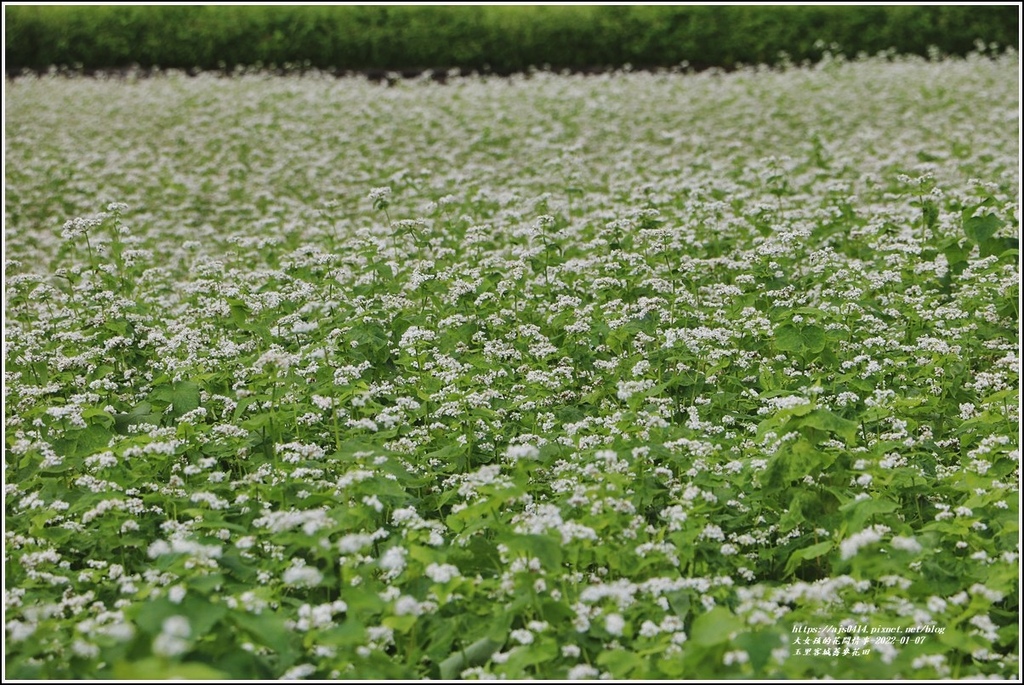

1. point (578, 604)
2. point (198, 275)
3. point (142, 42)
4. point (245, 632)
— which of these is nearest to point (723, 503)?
point (578, 604)

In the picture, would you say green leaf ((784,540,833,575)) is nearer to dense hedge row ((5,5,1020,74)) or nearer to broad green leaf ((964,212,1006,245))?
broad green leaf ((964,212,1006,245))

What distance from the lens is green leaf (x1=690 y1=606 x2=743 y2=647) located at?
311 centimetres

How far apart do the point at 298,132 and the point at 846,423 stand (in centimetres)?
1066

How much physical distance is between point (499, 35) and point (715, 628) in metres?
18.2

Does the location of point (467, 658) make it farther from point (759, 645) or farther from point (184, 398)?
point (184, 398)

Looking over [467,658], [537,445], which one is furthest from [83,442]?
[467,658]

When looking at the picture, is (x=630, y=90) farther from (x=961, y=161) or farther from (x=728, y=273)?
(x=728, y=273)

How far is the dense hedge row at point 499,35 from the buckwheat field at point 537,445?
1099 cm

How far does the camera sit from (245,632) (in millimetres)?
3406

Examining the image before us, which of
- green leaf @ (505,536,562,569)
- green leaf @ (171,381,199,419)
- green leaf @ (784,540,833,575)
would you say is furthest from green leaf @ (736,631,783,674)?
green leaf @ (171,381,199,419)

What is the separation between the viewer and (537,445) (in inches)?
189

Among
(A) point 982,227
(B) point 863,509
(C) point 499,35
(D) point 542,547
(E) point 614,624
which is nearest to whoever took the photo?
(E) point 614,624

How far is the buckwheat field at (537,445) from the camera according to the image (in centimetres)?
346

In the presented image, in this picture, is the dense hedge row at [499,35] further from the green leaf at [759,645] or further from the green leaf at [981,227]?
the green leaf at [759,645]
